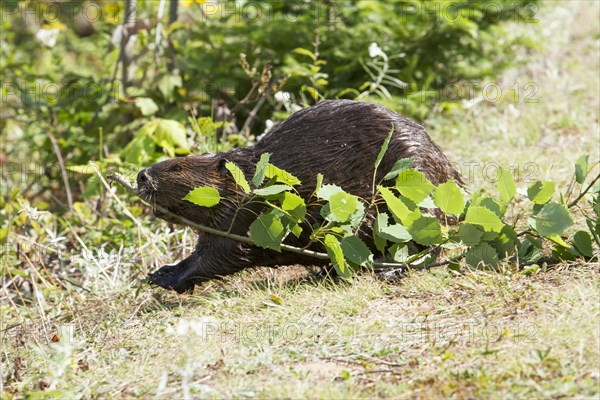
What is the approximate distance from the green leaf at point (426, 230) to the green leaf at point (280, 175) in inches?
19.9

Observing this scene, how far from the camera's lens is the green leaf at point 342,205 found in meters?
3.40

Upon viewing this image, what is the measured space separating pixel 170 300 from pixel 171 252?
85 centimetres

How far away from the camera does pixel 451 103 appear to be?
6344 millimetres

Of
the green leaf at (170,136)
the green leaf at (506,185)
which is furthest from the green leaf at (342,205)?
the green leaf at (170,136)

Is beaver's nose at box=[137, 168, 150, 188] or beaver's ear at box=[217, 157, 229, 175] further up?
beaver's ear at box=[217, 157, 229, 175]

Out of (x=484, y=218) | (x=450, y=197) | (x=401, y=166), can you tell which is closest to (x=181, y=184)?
(x=401, y=166)

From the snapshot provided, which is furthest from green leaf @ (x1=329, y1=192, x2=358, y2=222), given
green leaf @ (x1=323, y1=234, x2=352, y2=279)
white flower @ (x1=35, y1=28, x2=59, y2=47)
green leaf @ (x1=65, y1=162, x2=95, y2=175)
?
white flower @ (x1=35, y1=28, x2=59, y2=47)

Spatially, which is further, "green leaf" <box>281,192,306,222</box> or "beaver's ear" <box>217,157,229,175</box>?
"beaver's ear" <box>217,157,229,175</box>

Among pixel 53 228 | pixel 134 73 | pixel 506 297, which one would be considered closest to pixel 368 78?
pixel 134 73

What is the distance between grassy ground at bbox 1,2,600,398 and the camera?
2.62m

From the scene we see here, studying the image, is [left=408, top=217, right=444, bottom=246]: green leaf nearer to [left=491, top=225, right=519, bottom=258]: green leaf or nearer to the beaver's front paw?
[left=491, top=225, right=519, bottom=258]: green leaf

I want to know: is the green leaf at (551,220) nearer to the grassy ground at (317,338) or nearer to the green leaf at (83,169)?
the grassy ground at (317,338)

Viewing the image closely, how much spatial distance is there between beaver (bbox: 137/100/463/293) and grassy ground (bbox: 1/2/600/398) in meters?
0.14

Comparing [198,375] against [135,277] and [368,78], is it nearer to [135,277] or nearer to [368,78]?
[135,277]
